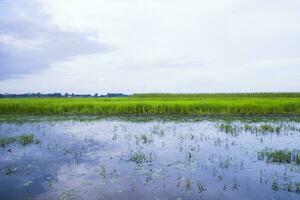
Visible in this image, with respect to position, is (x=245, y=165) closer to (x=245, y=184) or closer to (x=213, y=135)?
(x=245, y=184)

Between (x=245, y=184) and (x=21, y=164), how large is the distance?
25.7ft

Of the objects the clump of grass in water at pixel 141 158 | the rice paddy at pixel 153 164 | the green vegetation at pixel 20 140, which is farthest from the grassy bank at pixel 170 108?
the clump of grass in water at pixel 141 158

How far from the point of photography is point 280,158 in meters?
12.3

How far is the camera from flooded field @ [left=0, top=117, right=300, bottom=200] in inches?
352

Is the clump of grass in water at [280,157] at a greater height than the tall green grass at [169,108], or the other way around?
the tall green grass at [169,108]

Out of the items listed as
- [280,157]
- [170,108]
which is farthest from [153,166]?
[170,108]

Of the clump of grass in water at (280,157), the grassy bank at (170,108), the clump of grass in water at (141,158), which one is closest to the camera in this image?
the clump of grass in water at (280,157)

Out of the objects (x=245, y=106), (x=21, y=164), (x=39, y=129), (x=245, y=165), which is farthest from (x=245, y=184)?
(x=245, y=106)

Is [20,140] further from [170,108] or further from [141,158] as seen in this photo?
[170,108]

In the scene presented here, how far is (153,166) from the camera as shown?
11641mm

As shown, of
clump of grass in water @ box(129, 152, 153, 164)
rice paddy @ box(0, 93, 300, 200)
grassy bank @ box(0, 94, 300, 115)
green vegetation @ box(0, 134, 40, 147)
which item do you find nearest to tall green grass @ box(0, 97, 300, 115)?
grassy bank @ box(0, 94, 300, 115)

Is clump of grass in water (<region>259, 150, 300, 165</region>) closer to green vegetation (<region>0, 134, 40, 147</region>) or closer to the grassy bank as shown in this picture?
green vegetation (<region>0, 134, 40, 147</region>)

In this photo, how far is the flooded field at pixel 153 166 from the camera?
29.3ft

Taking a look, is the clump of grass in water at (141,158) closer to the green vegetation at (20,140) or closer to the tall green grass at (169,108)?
Answer: the green vegetation at (20,140)
